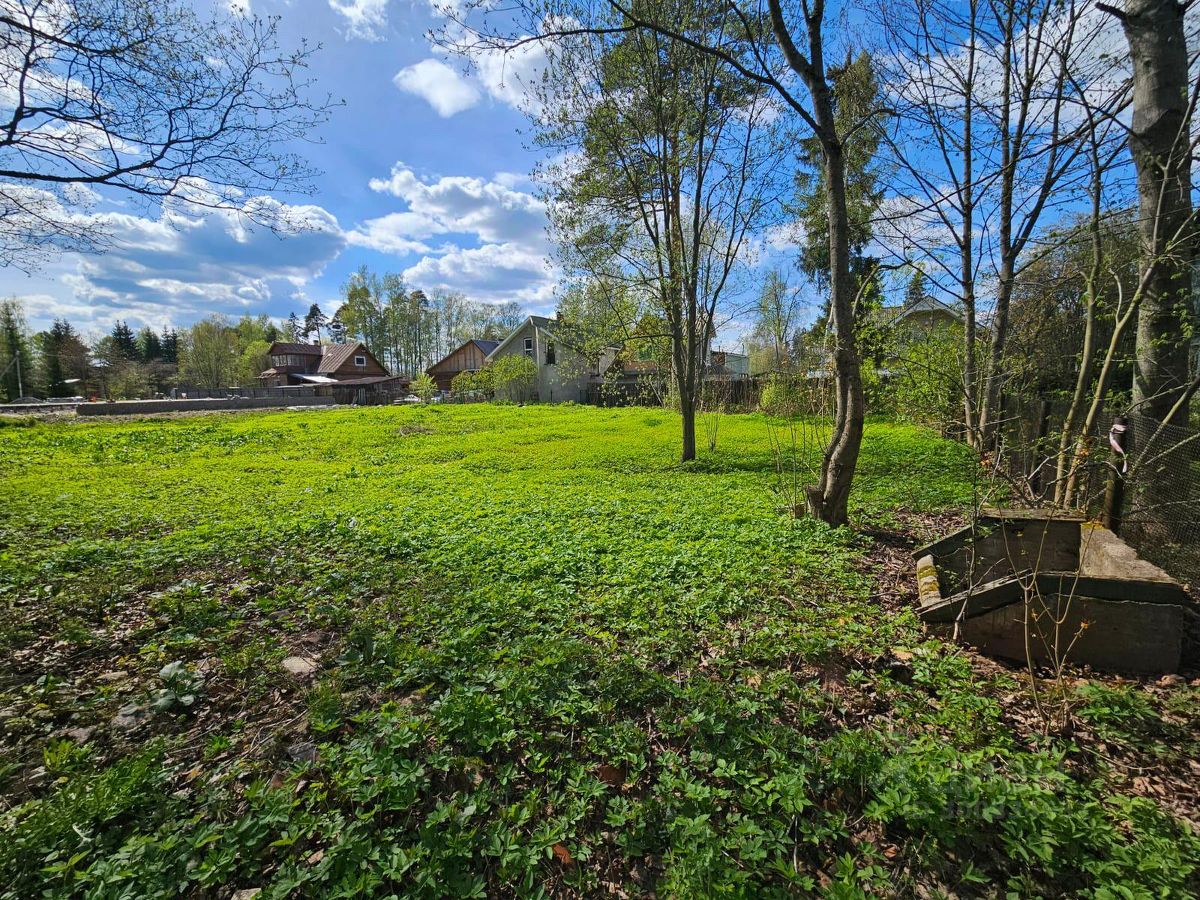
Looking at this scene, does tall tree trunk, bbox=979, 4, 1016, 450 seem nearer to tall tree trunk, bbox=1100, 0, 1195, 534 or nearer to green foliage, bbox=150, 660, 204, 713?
tall tree trunk, bbox=1100, 0, 1195, 534

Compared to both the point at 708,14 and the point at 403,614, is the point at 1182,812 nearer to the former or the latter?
the point at 403,614

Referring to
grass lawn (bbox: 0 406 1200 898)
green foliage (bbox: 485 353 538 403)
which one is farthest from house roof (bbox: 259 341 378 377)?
grass lawn (bbox: 0 406 1200 898)

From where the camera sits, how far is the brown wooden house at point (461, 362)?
145 ft

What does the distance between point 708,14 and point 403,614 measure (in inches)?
389

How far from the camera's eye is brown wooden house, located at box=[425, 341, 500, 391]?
1735 inches

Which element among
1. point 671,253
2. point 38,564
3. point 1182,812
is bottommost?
point 1182,812

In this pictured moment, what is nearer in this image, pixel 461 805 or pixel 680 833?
pixel 680 833

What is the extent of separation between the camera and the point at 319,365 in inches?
2148

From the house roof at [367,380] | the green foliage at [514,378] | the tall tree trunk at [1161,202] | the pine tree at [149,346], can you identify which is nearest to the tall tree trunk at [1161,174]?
the tall tree trunk at [1161,202]

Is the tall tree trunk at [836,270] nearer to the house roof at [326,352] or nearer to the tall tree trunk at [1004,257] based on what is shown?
the tall tree trunk at [1004,257]

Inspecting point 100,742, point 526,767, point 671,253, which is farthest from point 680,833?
point 671,253

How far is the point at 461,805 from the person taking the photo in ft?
6.54

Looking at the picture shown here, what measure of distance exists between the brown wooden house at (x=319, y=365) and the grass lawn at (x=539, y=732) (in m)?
51.1

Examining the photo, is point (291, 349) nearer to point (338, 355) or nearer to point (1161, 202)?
point (338, 355)
